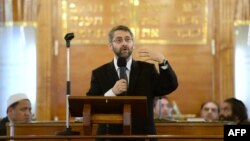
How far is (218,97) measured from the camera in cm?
909

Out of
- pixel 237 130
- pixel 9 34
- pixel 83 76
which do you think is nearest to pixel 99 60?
pixel 83 76

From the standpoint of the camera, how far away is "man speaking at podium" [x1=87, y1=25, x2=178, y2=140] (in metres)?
4.47

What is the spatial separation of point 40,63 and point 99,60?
0.99 meters

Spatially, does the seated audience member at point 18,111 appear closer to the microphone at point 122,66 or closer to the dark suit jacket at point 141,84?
the dark suit jacket at point 141,84

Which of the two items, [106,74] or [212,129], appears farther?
[212,129]

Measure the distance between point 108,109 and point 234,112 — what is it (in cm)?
305

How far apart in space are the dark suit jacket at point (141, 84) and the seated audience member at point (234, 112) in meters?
2.33

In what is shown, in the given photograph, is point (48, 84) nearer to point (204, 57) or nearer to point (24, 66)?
point (24, 66)

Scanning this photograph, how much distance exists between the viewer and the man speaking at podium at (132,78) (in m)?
4.47

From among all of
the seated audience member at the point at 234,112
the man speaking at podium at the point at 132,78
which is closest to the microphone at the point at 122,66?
the man speaking at podium at the point at 132,78

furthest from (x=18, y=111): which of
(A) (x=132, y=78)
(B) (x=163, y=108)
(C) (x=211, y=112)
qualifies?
(C) (x=211, y=112)

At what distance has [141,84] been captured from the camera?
15.0 feet

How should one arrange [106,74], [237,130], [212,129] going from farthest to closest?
[212,129], [106,74], [237,130]

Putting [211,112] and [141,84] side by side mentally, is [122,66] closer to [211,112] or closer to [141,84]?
[141,84]
